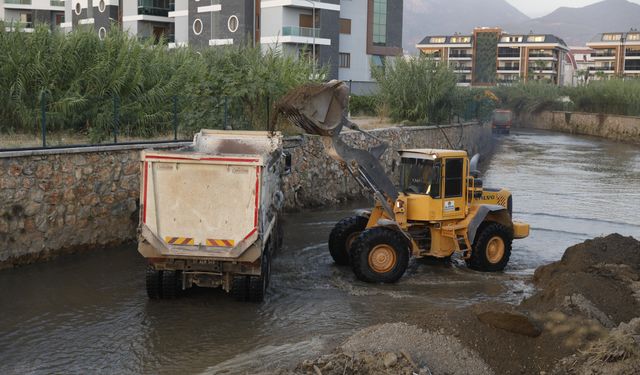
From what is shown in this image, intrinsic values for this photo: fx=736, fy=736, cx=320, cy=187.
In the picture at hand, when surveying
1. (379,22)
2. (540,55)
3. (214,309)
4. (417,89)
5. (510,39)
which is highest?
(510,39)

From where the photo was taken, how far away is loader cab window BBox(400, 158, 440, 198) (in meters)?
13.9

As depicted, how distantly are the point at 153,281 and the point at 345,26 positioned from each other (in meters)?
46.6

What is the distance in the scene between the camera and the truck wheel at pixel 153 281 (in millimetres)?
12008

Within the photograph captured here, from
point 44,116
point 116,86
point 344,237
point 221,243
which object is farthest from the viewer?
point 116,86

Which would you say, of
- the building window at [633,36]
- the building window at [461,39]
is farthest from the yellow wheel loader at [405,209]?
the building window at [633,36]

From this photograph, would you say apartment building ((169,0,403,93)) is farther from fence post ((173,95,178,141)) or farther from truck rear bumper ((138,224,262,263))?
truck rear bumper ((138,224,262,263))

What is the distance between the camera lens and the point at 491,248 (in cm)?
1490

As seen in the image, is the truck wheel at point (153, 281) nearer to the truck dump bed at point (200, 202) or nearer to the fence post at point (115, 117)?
the truck dump bed at point (200, 202)

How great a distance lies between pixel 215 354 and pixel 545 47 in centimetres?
12562

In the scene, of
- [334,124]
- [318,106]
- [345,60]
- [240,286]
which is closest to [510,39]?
[345,60]

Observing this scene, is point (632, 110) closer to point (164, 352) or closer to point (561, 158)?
point (561, 158)

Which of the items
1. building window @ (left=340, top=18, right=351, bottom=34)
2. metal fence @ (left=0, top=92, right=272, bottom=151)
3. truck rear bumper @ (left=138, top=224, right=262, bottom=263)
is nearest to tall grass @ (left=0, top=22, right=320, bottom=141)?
metal fence @ (left=0, top=92, right=272, bottom=151)

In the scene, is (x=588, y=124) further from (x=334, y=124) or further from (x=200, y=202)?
(x=200, y=202)

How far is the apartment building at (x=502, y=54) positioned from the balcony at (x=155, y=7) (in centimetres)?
7408
